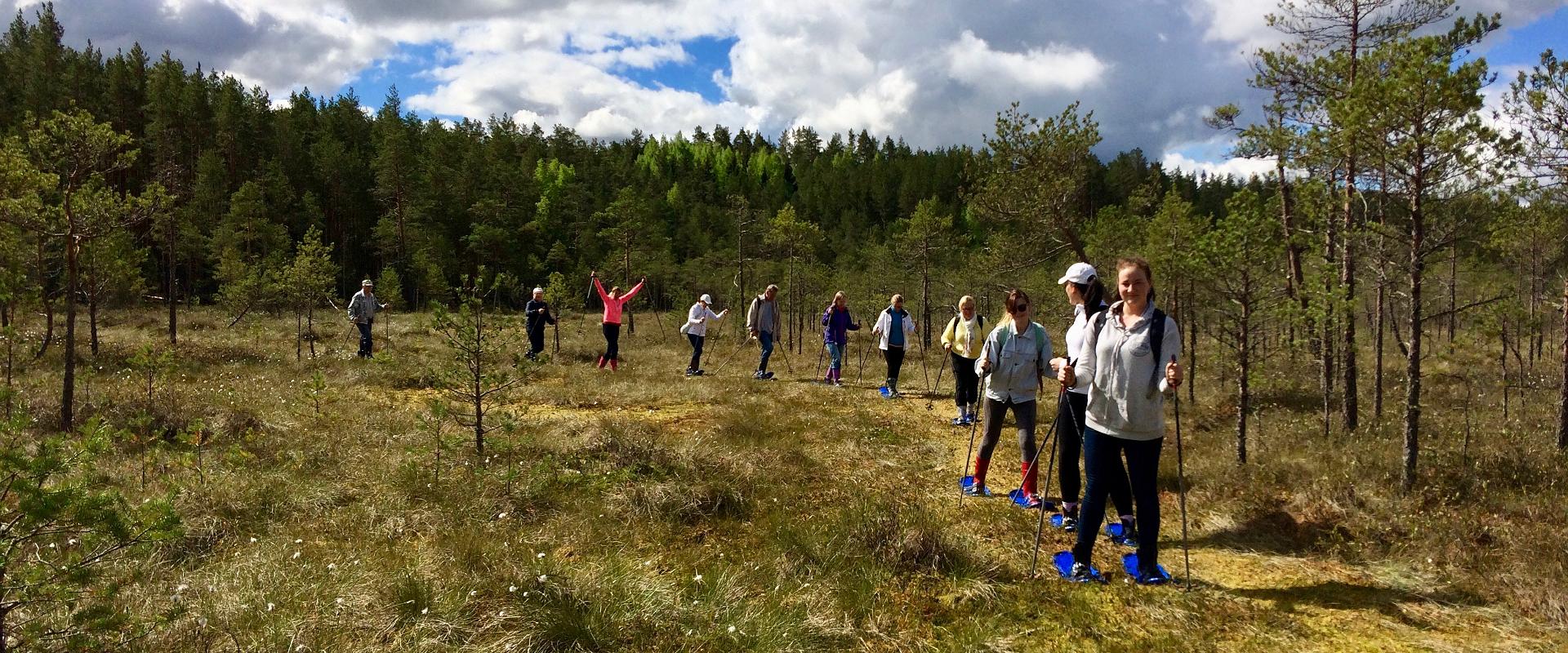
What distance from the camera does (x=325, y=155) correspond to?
47094 mm

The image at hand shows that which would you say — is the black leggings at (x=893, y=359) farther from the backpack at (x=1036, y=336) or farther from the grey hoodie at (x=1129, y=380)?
the grey hoodie at (x=1129, y=380)

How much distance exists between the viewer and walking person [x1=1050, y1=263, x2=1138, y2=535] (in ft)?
14.7

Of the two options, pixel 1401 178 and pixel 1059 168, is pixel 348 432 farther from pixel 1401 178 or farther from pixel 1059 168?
pixel 1059 168

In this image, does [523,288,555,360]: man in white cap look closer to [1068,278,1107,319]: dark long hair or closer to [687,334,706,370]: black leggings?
[687,334,706,370]: black leggings

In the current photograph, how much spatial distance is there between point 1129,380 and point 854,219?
244 ft

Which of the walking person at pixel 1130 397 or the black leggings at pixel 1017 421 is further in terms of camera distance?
the black leggings at pixel 1017 421

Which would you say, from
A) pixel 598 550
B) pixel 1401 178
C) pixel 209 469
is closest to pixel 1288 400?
pixel 1401 178

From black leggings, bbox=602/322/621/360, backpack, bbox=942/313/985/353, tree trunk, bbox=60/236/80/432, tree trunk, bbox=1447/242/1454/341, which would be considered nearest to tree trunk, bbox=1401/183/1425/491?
backpack, bbox=942/313/985/353

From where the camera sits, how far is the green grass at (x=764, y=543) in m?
3.54

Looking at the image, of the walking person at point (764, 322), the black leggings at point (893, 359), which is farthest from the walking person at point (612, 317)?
the black leggings at point (893, 359)

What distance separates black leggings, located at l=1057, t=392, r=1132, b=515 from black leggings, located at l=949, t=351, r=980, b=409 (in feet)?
10.6

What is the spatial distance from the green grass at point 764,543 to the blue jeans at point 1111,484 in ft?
0.92

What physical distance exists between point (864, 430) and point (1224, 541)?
13.3 feet

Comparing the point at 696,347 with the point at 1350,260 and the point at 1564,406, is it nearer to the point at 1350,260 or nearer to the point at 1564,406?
the point at 1350,260
